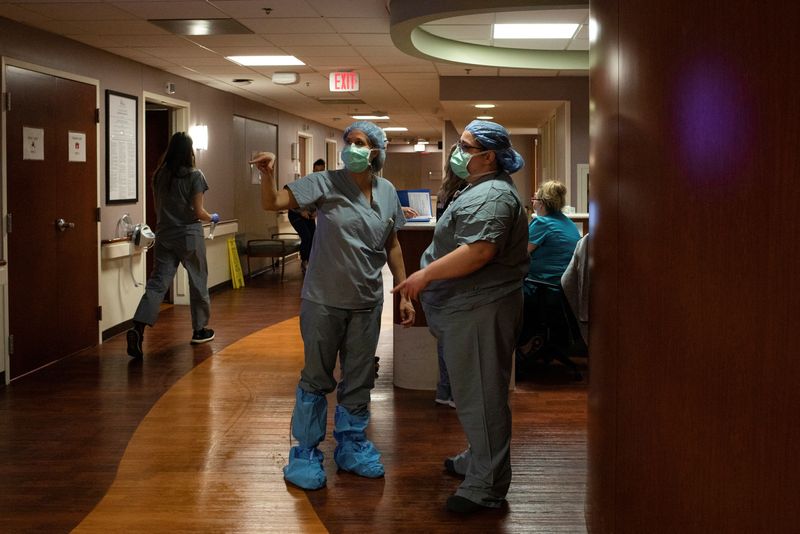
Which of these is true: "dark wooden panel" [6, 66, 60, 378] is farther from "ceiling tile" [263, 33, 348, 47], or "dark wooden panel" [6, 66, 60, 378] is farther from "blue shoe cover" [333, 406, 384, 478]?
"blue shoe cover" [333, 406, 384, 478]

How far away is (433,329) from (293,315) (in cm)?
490

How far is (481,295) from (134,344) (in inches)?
141

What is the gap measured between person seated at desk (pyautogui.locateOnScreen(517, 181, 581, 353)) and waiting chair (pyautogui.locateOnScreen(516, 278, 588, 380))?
0.03 m

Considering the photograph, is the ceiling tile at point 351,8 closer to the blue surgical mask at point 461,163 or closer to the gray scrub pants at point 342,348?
the blue surgical mask at point 461,163

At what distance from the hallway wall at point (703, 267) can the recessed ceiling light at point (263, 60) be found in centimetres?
547

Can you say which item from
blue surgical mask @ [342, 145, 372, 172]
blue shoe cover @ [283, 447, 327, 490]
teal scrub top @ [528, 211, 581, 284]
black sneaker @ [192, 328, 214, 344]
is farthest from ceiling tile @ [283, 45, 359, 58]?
blue shoe cover @ [283, 447, 327, 490]

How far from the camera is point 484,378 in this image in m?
3.07

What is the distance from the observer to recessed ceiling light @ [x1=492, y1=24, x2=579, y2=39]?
6.46 metres

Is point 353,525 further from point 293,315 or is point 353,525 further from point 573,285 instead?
point 293,315

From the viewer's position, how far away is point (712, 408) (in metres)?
1.60

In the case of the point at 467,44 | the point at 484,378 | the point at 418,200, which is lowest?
the point at 484,378

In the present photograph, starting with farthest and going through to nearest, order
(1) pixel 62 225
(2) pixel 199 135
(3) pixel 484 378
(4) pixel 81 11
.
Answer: (2) pixel 199 135, (1) pixel 62 225, (4) pixel 81 11, (3) pixel 484 378

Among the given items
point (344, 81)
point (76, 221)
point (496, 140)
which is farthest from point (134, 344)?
point (496, 140)

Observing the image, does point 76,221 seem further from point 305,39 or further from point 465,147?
point 465,147
